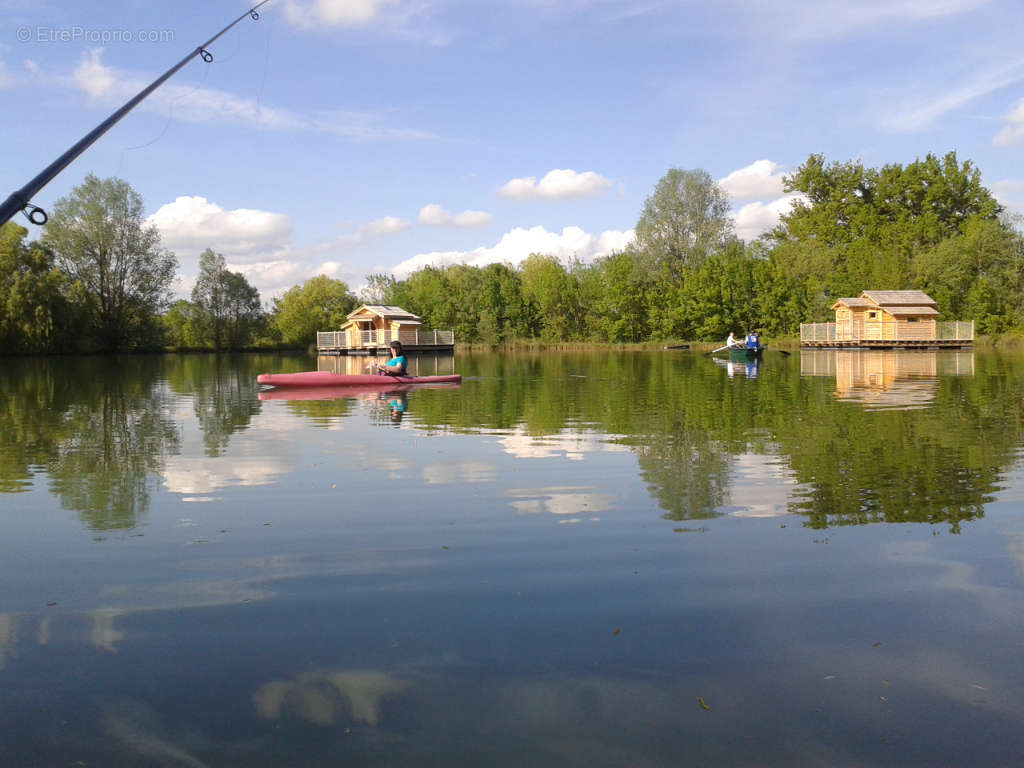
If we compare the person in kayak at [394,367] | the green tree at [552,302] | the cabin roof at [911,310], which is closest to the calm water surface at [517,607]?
the person in kayak at [394,367]

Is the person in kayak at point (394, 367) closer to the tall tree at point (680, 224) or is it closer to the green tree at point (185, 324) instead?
the tall tree at point (680, 224)

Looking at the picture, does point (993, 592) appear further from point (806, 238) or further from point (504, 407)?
point (806, 238)

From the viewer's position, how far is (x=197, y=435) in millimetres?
14922

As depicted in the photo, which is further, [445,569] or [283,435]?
[283,435]

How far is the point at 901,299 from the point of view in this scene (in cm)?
5734

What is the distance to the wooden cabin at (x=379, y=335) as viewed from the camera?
68.6 meters

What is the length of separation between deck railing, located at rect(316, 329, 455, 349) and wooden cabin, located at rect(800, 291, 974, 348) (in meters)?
33.3

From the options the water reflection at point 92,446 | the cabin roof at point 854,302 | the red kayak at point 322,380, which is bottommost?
the water reflection at point 92,446

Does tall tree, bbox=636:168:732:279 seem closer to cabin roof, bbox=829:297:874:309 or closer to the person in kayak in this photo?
cabin roof, bbox=829:297:874:309

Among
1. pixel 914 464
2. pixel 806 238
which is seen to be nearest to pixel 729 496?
pixel 914 464

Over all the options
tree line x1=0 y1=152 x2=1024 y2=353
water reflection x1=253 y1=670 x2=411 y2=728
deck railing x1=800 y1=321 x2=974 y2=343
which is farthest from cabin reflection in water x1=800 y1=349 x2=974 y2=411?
tree line x1=0 y1=152 x2=1024 y2=353

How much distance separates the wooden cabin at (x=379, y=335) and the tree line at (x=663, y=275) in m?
13.0

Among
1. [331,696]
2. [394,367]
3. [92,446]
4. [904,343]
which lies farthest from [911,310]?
[331,696]

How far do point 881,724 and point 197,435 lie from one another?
13.5 m
